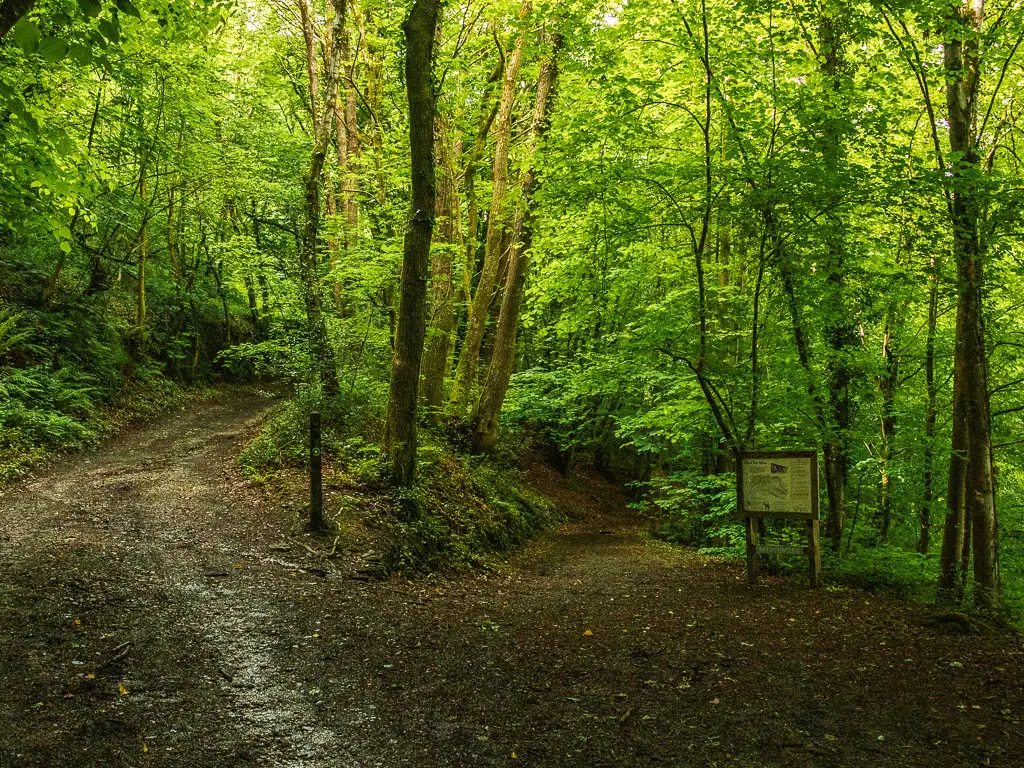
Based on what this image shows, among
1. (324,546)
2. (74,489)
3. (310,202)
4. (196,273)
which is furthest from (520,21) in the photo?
(196,273)

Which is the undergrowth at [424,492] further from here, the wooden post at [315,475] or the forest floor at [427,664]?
the forest floor at [427,664]

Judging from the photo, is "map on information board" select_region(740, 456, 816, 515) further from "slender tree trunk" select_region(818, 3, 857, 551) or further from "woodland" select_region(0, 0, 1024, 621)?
"slender tree trunk" select_region(818, 3, 857, 551)

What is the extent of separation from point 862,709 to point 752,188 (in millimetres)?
6274

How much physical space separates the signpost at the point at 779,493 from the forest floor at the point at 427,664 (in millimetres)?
566

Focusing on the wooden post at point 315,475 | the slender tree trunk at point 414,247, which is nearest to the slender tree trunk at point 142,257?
the slender tree trunk at point 414,247

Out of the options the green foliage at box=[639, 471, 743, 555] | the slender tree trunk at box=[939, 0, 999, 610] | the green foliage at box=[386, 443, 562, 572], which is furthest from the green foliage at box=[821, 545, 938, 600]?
the green foliage at box=[386, 443, 562, 572]

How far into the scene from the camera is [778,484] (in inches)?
328

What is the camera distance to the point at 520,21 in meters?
10.5

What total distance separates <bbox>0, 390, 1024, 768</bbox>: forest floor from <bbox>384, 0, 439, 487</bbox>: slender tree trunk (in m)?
2.00

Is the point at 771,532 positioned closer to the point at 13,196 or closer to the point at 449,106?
the point at 449,106

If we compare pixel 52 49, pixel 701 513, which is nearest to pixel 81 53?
pixel 52 49

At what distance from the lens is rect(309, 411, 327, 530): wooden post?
7.96 meters

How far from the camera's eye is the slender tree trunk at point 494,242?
13.3 meters

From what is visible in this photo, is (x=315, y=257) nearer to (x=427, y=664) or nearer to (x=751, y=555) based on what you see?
(x=427, y=664)
